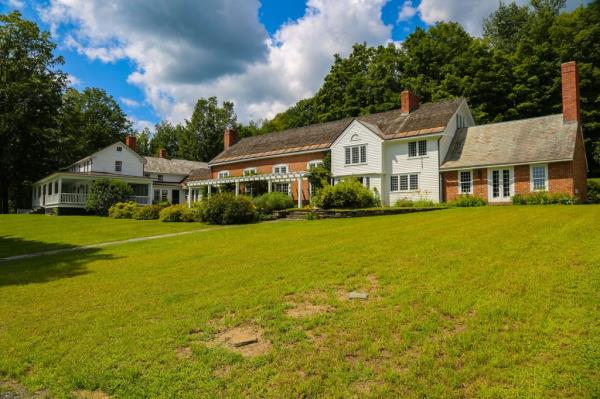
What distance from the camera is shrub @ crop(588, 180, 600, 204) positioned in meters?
24.8

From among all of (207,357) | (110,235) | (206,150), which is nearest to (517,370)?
(207,357)

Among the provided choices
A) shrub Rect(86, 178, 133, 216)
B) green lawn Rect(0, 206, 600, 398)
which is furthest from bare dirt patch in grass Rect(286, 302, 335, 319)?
shrub Rect(86, 178, 133, 216)

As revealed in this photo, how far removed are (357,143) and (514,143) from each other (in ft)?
34.4

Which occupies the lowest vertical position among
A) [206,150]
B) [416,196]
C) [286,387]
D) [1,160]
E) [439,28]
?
[286,387]

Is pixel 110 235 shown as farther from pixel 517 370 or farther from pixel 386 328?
pixel 517 370

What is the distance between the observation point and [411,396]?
12.0 feet

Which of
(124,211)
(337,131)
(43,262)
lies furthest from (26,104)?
(43,262)

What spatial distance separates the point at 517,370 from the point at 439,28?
162 ft

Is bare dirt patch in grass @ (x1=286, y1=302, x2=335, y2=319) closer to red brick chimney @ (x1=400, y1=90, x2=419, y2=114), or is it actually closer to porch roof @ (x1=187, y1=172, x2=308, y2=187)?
porch roof @ (x1=187, y1=172, x2=308, y2=187)

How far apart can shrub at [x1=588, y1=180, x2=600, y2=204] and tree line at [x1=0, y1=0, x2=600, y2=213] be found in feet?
29.5

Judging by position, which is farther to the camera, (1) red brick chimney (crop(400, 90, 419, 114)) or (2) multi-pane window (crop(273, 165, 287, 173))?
(2) multi-pane window (crop(273, 165, 287, 173))

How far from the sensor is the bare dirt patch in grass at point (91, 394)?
4.03 m

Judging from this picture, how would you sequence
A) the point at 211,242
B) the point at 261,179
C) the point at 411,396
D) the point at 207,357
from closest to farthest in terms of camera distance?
the point at 411,396, the point at 207,357, the point at 211,242, the point at 261,179

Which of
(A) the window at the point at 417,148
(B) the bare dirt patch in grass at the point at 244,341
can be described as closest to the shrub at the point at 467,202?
(A) the window at the point at 417,148
